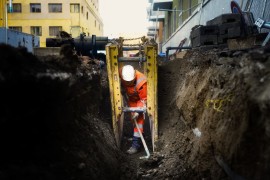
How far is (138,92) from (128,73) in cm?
46

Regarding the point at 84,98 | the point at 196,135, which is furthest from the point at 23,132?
the point at 196,135

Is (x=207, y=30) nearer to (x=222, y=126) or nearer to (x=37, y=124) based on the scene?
(x=222, y=126)

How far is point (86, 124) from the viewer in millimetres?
4098

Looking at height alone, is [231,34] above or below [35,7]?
below

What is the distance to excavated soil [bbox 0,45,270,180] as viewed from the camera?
2.29 meters

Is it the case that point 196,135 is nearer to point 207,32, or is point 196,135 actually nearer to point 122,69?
point 122,69

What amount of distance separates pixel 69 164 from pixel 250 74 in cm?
189

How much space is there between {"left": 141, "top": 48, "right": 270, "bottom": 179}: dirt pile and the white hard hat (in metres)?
1.16

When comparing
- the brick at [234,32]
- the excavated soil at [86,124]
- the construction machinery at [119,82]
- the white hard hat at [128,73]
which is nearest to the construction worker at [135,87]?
the white hard hat at [128,73]

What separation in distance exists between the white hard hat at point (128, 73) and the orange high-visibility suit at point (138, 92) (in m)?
0.14

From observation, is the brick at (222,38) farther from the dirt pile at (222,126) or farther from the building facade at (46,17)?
the building facade at (46,17)

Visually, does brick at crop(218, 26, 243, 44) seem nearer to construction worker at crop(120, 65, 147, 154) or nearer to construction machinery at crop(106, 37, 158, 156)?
construction machinery at crop(106, 37, 158, 156)

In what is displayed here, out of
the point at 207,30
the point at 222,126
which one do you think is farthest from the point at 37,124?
the point at 207,30

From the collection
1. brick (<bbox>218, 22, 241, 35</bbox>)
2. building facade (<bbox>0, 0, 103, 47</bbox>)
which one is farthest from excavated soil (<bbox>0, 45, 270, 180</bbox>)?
building facade (<bbox>0, 0, 103, 47</bbox>)
